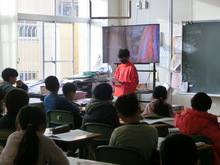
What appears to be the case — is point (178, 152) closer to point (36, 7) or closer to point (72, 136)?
point (72, 136)

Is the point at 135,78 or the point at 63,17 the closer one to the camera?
the point at 135,78

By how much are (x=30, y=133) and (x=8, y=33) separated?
4670 millimetres

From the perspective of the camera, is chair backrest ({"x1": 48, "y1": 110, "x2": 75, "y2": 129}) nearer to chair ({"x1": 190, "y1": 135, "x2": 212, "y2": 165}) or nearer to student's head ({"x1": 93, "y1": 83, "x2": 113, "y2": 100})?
student's head ({"x1": 93, "y1": 83, "x2": 113, "y2": 100})

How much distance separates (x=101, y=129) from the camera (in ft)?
12.6

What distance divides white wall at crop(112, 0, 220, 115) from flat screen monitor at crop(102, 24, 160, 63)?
1.31 feet

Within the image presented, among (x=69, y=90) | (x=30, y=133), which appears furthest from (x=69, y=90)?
(x=30, y=133)

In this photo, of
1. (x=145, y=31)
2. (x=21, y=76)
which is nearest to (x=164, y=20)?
(x=145, y=31)

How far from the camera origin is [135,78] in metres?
6.08

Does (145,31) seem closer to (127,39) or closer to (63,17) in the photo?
(127,39)

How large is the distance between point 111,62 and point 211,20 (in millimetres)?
2129

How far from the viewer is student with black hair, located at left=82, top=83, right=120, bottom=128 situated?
4.01 m

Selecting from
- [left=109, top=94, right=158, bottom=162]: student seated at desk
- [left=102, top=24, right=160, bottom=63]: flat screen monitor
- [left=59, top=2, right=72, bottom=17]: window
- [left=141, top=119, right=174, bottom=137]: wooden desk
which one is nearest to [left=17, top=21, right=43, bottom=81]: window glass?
[left=59, top=2, right=72, bottom=17]: window

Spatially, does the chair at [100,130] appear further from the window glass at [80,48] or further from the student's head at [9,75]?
the window glass at [80,48]

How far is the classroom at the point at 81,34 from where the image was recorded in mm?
6773
